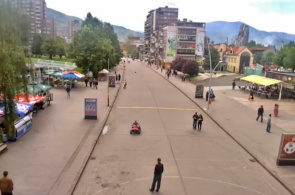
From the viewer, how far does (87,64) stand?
158ft

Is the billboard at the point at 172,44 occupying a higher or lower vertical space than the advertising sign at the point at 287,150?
higher

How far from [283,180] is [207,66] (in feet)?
238

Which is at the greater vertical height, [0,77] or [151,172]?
[0,77]

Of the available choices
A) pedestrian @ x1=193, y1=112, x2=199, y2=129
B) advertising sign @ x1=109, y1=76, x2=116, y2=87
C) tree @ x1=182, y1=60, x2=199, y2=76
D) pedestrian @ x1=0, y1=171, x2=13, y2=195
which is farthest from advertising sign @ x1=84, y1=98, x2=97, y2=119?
tree @ x1=182, y1=60, x2=199, y2=76

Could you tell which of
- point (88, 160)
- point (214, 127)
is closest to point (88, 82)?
point (214, 127)

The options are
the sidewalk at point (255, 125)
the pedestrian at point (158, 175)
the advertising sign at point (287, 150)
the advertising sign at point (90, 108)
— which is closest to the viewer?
the pedestrian at point (158, 175)

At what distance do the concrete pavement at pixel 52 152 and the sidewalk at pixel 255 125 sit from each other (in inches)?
375

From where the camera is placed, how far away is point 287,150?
50.9ft

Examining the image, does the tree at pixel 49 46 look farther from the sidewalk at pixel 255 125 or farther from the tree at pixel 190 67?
the sidewalk at pixel 255 125

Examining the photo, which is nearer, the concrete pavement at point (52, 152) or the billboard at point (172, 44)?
the concrete pavement at point (52, 152)

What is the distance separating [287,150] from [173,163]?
19.8 ft

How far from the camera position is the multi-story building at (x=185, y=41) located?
3764 inches

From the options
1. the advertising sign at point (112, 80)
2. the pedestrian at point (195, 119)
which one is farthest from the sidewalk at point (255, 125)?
the advertising sign at point (112, 80)

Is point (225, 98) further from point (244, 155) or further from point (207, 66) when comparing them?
point (207, 66)
